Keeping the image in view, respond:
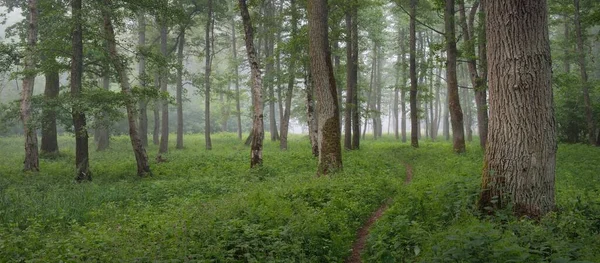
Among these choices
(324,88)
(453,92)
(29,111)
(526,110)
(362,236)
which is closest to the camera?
(526,110)

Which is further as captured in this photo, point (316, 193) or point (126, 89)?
point (126, 89)

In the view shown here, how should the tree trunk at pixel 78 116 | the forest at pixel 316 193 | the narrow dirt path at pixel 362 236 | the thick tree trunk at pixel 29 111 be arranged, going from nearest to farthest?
the forest at pixel 316 193 < the narrow dirt path at pixel 362 236 < the tree trunk at pixel 78 116 < the thick tree trunk at pixel 29 111

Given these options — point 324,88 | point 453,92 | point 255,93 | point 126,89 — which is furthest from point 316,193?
point 453,92

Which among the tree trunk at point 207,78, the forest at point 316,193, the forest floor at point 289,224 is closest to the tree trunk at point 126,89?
the forest at point 316,193

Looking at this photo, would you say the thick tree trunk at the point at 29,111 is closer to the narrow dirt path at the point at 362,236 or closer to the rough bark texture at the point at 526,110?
the narrow dirt path at the point at 362,236

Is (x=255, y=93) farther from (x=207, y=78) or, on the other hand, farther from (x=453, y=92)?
(x=207, y=78)

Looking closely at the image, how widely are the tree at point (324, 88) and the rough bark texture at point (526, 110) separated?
6.11 m

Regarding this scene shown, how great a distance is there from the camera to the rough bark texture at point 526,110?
596cm

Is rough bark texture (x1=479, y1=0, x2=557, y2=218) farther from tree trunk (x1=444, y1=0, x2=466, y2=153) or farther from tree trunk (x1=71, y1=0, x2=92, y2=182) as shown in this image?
tree trunk (x1=444, y1=0, x2=466, y2=153)

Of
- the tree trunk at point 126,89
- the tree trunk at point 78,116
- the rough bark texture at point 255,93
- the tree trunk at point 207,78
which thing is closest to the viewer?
the tree trunk at point 78,116

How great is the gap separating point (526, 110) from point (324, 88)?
21.5 feet

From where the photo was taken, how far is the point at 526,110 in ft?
19.6

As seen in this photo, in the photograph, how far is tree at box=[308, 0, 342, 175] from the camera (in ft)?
38.9

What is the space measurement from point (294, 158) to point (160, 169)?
5.74 meters
